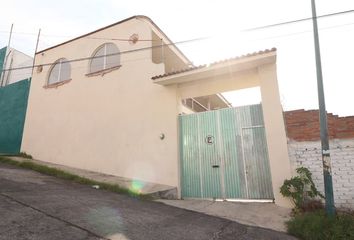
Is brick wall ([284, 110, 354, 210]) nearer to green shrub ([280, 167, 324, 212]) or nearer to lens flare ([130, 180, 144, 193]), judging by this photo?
green shrub ([280, 167, 324, 212])

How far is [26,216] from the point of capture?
4.77 m

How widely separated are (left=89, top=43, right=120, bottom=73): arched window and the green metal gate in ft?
15.5

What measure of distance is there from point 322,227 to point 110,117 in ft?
27.9

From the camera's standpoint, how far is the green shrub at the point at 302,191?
667 centimetres

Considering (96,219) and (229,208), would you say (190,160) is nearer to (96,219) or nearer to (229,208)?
(229,208)

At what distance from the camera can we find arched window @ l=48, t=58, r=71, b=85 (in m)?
Result: 13.3

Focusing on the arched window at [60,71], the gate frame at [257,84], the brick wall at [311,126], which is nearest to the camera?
the brick wall at [311,126]

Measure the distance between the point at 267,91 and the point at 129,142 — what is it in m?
5.51

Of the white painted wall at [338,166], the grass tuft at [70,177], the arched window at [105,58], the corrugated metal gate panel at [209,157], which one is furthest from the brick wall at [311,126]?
the arched window at [105,58]

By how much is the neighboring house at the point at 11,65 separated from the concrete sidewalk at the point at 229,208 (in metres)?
10.7

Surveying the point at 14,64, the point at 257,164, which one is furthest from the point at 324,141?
the point at 14,64

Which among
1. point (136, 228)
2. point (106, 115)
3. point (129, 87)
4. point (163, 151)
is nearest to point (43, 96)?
point (106, 115)

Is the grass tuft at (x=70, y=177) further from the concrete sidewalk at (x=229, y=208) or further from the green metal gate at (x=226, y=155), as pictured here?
the green metal gate at (x=226, y=155)

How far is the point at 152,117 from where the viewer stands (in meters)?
9.88
